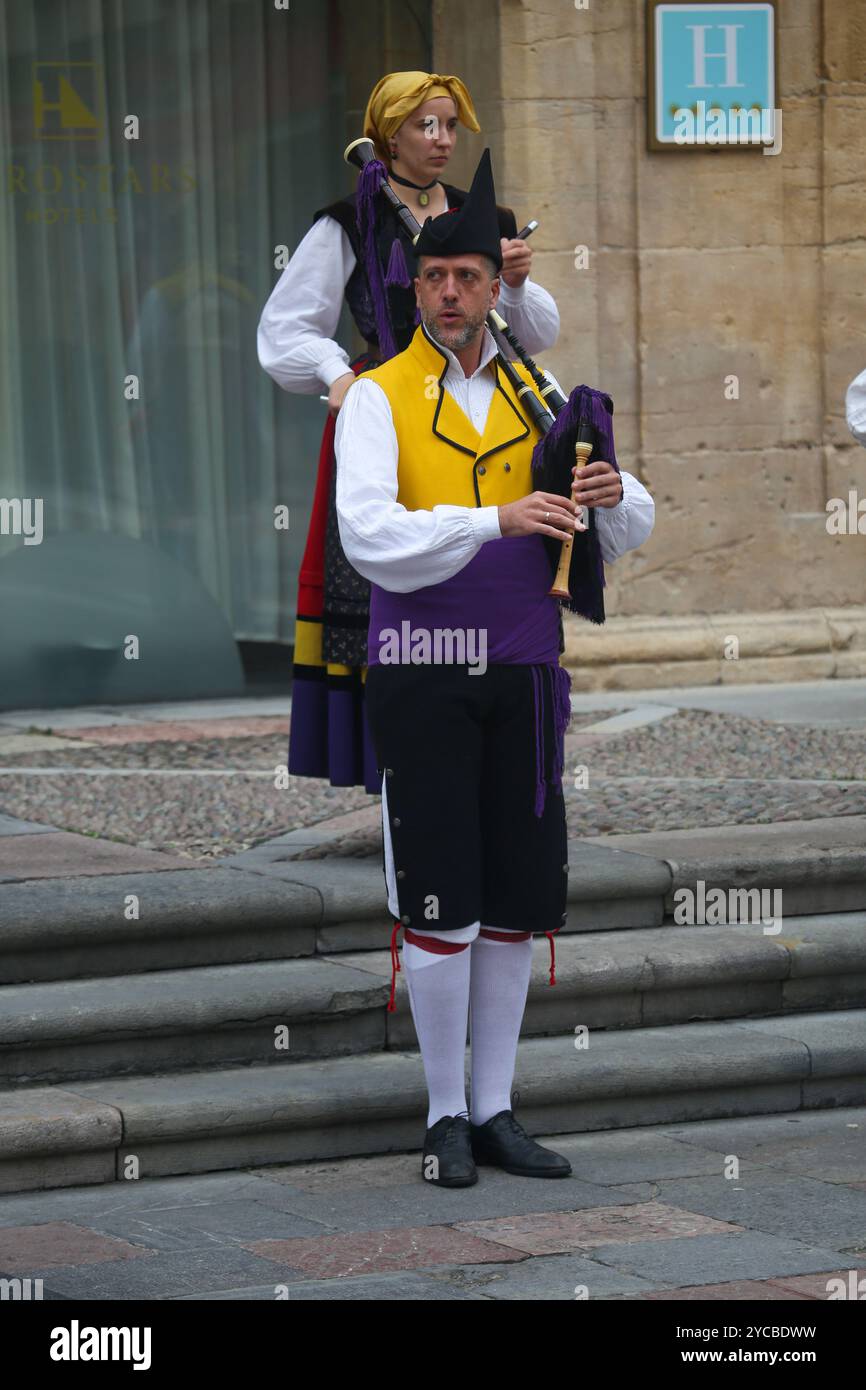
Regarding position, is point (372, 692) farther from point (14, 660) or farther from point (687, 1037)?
point (14, 660)

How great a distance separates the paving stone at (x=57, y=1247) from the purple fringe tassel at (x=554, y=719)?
1.23m

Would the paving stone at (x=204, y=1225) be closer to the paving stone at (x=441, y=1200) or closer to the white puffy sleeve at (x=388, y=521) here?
Result: the paving stone at (x=441, y=1200)

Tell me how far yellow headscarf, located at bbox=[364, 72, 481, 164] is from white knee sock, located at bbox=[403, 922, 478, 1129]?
6.51 feet

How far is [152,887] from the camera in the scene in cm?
574

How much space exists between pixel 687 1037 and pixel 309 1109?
3.52ft

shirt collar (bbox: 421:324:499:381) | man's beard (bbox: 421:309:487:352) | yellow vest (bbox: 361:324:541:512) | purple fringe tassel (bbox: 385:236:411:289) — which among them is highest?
purple fringe tassel (bbox: 385:236:411:289)

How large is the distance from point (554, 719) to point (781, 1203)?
1.10 meters

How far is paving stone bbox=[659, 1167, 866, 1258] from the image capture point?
181 inches

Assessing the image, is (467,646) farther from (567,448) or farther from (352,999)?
(352,999)

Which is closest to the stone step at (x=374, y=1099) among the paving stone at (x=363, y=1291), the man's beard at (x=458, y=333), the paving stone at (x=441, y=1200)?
the paving stone at (x=441, y=1200)

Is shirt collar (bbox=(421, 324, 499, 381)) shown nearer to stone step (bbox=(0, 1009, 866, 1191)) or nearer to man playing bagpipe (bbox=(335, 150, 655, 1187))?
man playing bagpipe (bbox=(335, 150, 655, 1187))

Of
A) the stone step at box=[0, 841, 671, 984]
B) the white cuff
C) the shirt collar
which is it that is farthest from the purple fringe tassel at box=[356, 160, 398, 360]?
the stone step at box=[0, 841, 671, 984]
